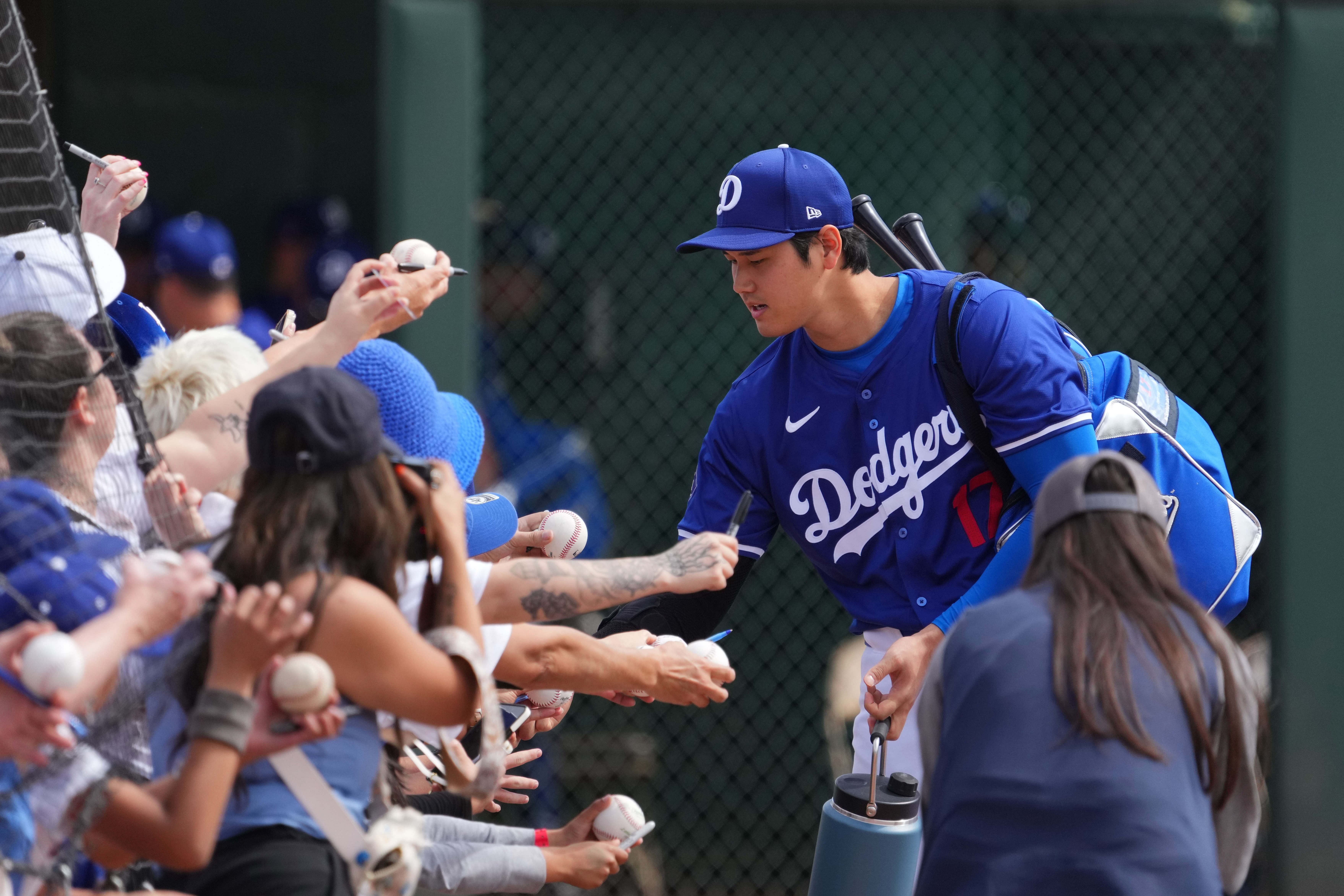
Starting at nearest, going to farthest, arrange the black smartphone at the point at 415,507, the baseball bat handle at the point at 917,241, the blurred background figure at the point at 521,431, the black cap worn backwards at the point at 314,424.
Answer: the black cap worn backwards at the point at 314,424, the black smartphone at the point at 415,507, the baseball bat handle at the point at 917,241, the blurred background figure at the point at 521,431

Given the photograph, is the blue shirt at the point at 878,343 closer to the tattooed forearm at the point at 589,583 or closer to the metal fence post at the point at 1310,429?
the tattooed forearm at the point at 589,583

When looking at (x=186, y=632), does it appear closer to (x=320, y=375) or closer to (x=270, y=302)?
(x=320, y=375)

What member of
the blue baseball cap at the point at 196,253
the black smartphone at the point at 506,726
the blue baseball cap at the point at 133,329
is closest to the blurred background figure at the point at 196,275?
the blue baseball cap at the point at 196,253

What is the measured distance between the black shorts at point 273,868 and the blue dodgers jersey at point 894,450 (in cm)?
128

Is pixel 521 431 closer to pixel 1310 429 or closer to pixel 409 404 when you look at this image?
pixel 1310 429

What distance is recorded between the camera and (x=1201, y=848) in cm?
190

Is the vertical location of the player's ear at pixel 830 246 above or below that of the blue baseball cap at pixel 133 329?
above

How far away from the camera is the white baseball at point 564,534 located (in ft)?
9.16

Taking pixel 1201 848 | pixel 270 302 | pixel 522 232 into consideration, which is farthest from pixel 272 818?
pixel 270 302

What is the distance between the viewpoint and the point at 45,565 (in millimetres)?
1826

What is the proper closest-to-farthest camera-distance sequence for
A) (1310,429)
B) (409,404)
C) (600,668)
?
(600,668), (409,404), (1310,429)

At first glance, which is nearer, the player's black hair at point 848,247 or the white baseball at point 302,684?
the white baseball at point 302,684

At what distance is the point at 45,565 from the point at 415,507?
0.48 metres

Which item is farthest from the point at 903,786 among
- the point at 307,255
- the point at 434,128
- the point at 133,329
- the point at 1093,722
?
the point at 307,255
